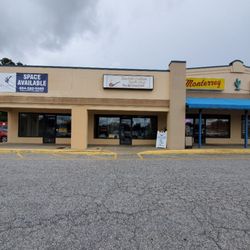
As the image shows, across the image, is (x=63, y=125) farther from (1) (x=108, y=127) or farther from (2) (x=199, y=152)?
(2) (x=199, y=152)

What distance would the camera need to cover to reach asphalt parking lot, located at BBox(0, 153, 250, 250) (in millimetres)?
4296

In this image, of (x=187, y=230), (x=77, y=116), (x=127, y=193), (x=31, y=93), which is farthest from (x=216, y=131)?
(x=187, y=230)

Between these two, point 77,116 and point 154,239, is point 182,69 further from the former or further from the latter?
point 154,239

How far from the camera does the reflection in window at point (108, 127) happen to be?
70.8 feet

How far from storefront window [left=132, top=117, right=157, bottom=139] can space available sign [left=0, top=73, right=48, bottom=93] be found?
722cm

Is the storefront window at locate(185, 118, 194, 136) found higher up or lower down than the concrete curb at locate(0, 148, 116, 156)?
higher up

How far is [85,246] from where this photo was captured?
408 centimetres

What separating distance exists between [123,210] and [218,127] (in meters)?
18.2

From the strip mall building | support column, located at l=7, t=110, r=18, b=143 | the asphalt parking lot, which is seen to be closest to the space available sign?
the strip mall building

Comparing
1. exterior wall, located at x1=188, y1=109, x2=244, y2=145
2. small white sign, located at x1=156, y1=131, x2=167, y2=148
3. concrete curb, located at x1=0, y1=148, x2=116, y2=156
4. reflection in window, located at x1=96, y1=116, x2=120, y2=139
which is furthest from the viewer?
exterior wall, located at x1=188, y1=109, x2=244, y2=145

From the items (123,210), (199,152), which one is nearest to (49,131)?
(199,152)

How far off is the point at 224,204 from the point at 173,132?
480 inches

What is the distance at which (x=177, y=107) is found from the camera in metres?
18.4

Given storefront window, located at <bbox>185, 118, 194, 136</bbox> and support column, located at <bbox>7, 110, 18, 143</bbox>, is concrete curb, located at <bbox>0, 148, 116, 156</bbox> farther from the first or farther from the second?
storefront window, located at <bbox>185, 118, 194, 136</bbox>
